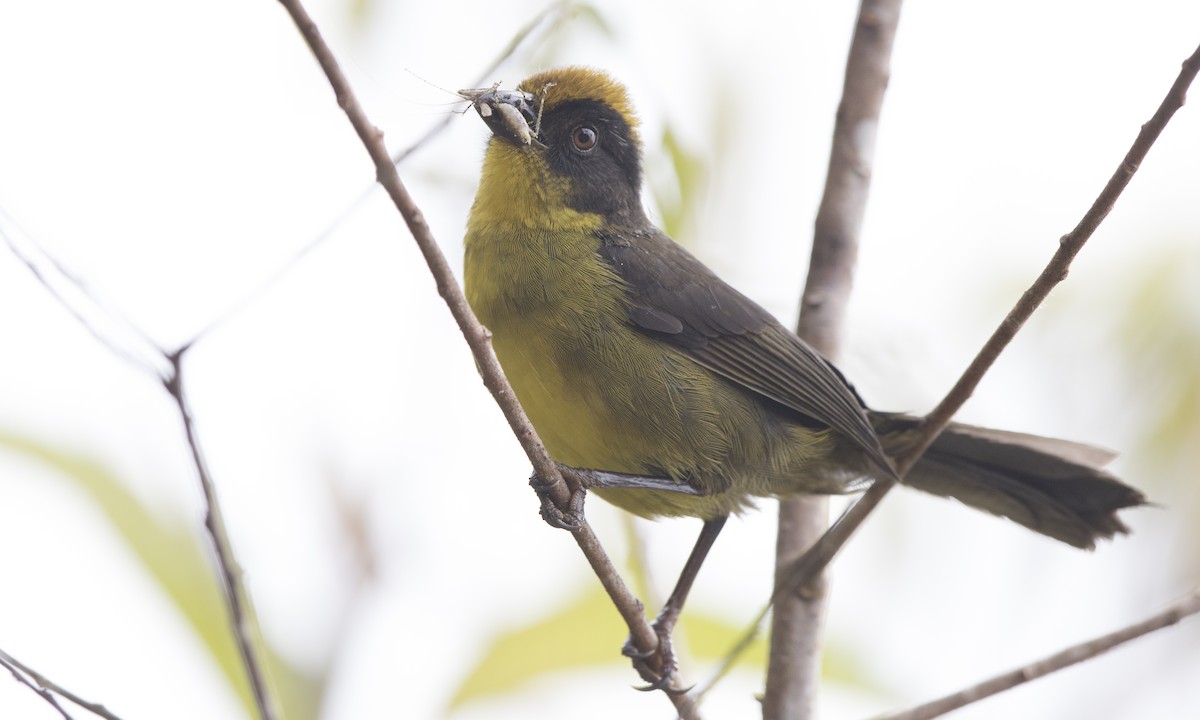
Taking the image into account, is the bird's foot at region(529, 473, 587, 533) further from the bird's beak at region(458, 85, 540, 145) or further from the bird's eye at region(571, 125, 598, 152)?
the bird's eye at region(571, 125, 598, 152)

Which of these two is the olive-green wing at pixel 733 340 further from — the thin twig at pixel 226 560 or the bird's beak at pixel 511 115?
the thin twig at pixel 226 560

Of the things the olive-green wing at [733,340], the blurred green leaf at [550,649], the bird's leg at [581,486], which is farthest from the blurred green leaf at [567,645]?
the olive-green wing at [733,340]

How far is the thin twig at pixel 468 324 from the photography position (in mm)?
1812

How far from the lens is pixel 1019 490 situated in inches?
143

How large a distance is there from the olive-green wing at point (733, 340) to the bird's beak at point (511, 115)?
41 centimetres

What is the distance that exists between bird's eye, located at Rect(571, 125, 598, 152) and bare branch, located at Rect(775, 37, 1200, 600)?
1.43 meters

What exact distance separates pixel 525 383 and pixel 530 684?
1478 mm

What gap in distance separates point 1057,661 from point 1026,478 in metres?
1.13

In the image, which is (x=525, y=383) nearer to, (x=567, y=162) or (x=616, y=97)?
(x=567, y=162)

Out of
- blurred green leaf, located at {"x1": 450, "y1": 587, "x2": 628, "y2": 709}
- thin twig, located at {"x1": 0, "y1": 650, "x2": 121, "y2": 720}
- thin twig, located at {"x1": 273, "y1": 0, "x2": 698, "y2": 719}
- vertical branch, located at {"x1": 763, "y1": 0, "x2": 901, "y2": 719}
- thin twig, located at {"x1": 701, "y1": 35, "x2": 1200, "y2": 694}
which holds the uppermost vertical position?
vertical branch, located at {"x1": 763, "y1": 0, "x2": 901, "y2": 719}

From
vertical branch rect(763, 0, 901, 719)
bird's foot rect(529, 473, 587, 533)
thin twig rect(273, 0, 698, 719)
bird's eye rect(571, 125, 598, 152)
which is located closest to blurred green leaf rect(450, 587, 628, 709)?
vertical branch rect(763, 0, 901, 719)

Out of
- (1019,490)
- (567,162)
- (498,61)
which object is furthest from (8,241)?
(1019,490)

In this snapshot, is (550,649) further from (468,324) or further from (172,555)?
(468,324)

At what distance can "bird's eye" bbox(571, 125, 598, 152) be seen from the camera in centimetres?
379
